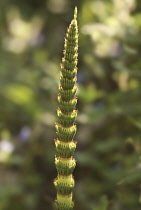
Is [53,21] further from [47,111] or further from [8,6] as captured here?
[47,111]

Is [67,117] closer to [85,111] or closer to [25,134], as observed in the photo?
[85,111]

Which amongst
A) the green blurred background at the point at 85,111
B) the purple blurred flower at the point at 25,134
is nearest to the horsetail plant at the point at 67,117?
the green blurred background at the point at 85,111

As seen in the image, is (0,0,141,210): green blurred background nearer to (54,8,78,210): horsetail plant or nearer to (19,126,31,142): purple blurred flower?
(19,126,31,142): purple blurred flower

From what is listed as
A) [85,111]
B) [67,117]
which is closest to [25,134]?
[85,111]

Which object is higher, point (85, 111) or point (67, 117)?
point (85, 111)

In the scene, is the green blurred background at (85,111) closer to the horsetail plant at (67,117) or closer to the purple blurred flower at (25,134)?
the purple blurred flower at (25,134)

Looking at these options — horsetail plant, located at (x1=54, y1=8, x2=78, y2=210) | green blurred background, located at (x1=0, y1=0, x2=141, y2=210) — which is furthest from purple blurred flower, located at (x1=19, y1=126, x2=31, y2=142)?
horsetail plant, located at (x1=54, y1=8, x2=78, y2=210)

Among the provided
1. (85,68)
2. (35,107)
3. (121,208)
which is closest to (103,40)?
(85,68)
